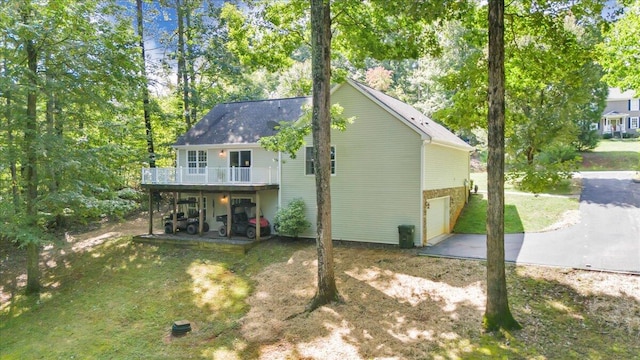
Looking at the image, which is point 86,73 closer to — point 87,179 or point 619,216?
point 87,179

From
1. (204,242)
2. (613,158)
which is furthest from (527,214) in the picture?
(613,158)

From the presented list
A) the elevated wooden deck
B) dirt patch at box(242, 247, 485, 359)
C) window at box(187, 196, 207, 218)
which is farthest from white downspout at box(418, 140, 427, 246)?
window at box(187, 196, 207, 218)

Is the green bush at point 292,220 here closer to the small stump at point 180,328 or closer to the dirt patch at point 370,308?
the dirt patch at point 370,308

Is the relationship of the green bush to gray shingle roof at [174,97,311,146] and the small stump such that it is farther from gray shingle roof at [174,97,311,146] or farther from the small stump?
the small stump

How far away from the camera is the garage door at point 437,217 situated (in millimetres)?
15945

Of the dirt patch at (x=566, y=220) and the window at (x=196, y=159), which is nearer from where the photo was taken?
the dirt patch at (x=566, y=220)

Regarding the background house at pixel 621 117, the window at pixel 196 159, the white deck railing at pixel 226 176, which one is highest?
the background house at pixel 621 117

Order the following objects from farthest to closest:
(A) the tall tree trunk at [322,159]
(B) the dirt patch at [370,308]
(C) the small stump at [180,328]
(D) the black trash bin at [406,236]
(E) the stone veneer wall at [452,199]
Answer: (E) the stone veneer wall at [452,199] < (D) the black trash bin at [406,236] < (A) the tall tree trunk at [322,159] < (C) the small stump at [180,328] < (B) the dirt patch at [370,308]

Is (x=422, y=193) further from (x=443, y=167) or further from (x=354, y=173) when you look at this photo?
(x=443, y=167)

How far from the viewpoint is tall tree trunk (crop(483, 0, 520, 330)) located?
820 centimetres

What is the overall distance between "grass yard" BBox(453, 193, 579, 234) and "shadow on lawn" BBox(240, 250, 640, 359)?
648cm

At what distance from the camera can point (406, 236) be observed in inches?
587

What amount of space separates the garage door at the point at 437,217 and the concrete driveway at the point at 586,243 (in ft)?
1.99

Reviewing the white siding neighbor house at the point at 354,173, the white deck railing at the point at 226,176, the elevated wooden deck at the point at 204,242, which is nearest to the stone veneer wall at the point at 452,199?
the white siding neighbor house at the point at 354,173
